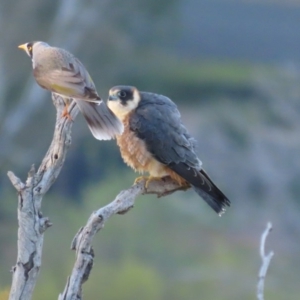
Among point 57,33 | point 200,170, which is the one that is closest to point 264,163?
point 57,33

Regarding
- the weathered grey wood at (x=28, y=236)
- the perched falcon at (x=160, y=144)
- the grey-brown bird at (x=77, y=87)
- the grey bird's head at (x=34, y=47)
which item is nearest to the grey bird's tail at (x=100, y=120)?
the grey-brown bird at (x=77, y=87)

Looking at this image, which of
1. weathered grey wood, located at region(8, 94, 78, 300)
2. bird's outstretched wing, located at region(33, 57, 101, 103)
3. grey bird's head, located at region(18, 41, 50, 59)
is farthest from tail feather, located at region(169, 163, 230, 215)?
grey bird's head, located at region(18, 41, 50, 59)

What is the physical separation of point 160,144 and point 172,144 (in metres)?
0.05

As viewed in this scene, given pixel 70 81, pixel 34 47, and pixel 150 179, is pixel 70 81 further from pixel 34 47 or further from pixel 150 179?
pixel 34 47

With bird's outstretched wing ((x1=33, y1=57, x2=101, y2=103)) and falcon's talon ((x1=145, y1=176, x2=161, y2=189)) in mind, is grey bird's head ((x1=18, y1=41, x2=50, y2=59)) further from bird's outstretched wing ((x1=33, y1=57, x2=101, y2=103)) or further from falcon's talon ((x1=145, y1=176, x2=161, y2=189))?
falcon's talon ((x1=145, y1=176, x2=161, y2=189))

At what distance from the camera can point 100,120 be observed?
3207 mm

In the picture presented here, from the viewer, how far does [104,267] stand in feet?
27.6

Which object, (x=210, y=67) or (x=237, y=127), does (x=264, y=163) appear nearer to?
(x=237, y=127)

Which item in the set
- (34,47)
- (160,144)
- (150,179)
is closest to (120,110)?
(160,144)

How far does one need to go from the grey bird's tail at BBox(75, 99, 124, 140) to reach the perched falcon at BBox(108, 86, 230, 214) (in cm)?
14

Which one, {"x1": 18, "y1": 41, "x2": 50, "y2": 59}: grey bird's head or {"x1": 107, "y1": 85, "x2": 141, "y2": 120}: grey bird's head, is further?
{"x1": 18, "y1": 41, "x2": 50, "y2": 59}: grey bird's head

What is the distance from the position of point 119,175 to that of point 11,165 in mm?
1294

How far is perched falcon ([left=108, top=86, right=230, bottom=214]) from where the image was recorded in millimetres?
3289

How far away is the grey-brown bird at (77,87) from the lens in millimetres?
3189
